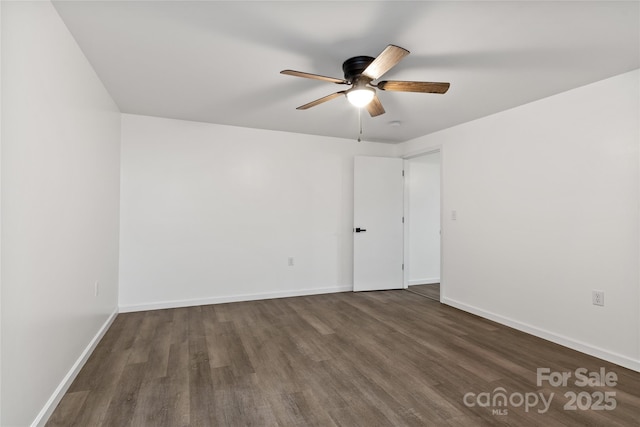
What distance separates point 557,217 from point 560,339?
3.64ft

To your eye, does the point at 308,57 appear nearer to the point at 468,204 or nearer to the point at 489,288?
the point at 468,204

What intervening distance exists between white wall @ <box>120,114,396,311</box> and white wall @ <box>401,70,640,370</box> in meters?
1.77

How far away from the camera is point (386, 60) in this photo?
1832 mm

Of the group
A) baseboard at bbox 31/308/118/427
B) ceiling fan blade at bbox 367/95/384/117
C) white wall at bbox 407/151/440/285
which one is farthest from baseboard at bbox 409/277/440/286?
baseboard at bbox 31/308/118/427

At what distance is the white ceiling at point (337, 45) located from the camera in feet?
5.70

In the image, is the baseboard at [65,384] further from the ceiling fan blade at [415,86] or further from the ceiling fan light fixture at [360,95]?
the ceiling fan blade at [415,86]

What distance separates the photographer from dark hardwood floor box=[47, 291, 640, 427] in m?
1.80

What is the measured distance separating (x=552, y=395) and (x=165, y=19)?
3.35 m

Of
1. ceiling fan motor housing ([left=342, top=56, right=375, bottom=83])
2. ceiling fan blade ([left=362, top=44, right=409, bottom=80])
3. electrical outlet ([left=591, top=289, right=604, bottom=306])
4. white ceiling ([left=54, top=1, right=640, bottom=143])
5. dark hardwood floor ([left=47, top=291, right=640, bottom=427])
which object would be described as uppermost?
white ceiling ([left=54, top=1, right=640, bottom=143])

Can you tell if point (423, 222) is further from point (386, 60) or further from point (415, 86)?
point (386, 60)

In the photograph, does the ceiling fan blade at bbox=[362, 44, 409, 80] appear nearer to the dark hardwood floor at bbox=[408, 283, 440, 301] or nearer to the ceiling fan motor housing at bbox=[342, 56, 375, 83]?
the ceiling fan motor housing at bbox=[342, 56, 375, 83]

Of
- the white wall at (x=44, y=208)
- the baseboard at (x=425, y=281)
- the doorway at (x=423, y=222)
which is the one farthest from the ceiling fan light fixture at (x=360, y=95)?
the baseboard at (x=425, y=281)

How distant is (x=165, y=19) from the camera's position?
183 centimetres

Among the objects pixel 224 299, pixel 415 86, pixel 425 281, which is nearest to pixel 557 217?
pixel 415 86
